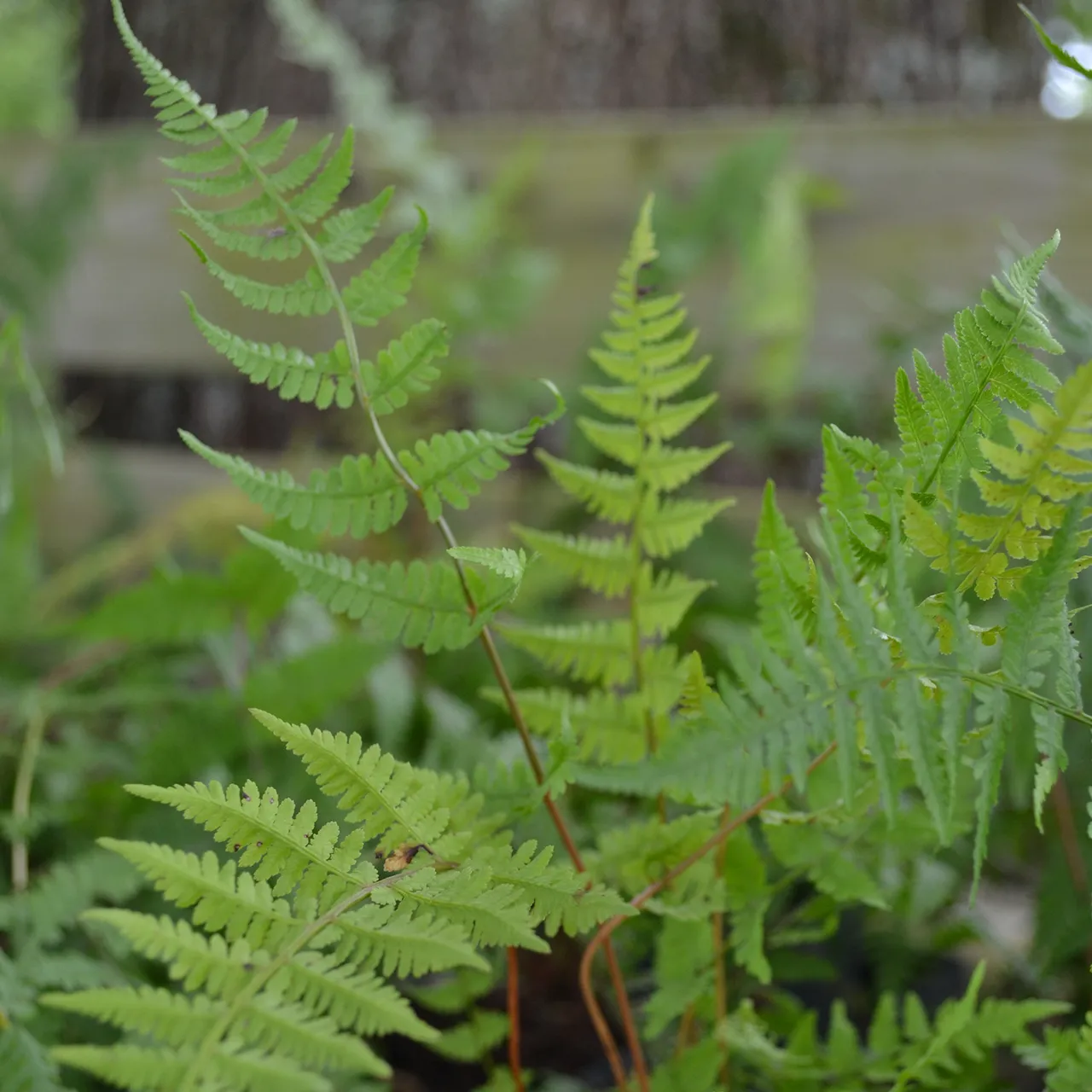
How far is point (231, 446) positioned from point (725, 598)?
1.09 m

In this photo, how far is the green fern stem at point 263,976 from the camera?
280 millimetres

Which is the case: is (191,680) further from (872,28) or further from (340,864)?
(872,28)

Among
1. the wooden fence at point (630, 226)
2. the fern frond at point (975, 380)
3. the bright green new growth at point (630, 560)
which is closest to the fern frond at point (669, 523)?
the bright green new growth at point (630, 560)

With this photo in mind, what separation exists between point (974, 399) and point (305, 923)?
278 mm

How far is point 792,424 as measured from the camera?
55.4 inches

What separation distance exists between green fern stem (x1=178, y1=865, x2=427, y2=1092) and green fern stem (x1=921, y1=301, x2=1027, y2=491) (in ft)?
0.74

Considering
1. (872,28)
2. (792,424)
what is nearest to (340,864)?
(792,424)

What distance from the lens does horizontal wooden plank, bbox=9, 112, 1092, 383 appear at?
1501mm

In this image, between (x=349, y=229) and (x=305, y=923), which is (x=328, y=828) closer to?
(x=305, y=923)

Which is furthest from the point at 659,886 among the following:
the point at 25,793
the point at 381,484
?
the point at 25,793

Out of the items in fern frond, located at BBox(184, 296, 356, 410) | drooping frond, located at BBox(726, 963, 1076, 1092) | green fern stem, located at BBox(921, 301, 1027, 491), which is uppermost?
green fern stem, located at BBox(921, 301, 1027, 491)

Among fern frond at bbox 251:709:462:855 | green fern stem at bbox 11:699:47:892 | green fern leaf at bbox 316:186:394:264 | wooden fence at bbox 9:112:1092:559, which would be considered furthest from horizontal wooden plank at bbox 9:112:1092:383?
fern frond at bbox 251:709:462:855

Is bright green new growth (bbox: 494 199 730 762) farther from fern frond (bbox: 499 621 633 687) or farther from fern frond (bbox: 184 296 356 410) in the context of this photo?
fern frond (bbox: 184 296 356 410)

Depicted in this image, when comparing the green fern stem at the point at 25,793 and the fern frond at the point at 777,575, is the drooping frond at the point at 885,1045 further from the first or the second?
the green fern stem at the point at 25,793
